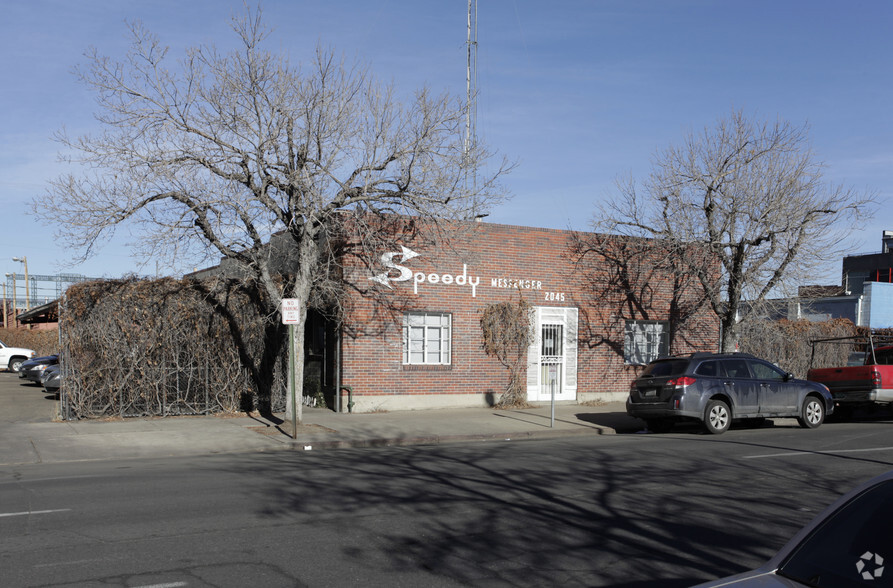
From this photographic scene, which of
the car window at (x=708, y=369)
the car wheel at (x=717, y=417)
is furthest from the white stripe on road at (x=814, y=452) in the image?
the car window at (x=708, y=369)

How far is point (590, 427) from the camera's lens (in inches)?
662

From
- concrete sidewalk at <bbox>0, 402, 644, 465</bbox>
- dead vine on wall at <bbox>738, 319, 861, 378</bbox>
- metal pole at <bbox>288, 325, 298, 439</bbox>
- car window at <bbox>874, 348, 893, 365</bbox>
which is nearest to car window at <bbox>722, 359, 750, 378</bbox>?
concrete sidewalk at <bbox>0, 402, 644, 465</bbox>

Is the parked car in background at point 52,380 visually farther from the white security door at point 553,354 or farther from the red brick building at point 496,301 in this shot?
the white security door at point 553,354

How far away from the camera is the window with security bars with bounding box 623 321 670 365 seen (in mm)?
22641

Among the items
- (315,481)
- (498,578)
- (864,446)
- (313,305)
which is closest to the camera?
(498,578)

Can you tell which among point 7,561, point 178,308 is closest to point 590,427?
point 178,308


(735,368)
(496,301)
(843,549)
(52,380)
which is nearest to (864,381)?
(735,368)

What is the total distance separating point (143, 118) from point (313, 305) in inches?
221

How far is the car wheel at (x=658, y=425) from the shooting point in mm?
17009

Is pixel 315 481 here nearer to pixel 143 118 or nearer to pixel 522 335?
pixel 143 118

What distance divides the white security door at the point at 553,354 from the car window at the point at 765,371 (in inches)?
223

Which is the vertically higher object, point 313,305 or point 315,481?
point 313,305

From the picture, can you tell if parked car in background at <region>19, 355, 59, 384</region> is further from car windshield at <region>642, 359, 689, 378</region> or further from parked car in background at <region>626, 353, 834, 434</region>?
car windshield at <region>642, 359, 689, 378</region>

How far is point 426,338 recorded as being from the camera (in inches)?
771
